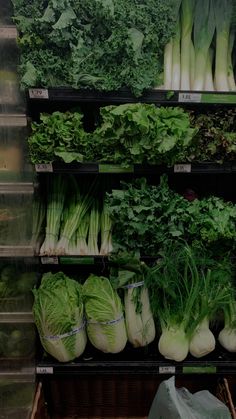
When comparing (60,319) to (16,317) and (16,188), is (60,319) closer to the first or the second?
(16,317)

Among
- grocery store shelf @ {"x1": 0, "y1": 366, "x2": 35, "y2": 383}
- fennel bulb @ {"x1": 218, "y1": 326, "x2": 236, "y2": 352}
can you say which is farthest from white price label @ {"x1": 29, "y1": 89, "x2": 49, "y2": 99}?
fennel bulb @ {"x1": 218, "y1": 326, "x2": 236, "y2": 352}

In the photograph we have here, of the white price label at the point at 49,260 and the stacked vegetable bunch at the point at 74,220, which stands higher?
the stacked vegetable bunch at the point at 74,220

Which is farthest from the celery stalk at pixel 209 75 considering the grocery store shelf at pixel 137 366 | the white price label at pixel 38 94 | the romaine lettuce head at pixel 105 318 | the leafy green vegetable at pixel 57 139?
the grocery store shelf at pixel 137 366

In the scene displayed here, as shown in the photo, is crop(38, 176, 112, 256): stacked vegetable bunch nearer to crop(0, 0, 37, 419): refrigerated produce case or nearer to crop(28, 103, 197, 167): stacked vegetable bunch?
crop(0, 0, 37, 419): refrigerated produce case

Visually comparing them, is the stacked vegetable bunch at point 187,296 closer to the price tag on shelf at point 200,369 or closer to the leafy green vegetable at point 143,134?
the price tag on shelf at point 200,369

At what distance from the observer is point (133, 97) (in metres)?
1.94

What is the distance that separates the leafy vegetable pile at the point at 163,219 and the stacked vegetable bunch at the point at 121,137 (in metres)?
0.20

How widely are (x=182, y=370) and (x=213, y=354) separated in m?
0.20

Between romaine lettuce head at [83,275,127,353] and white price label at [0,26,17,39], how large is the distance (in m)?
1.28

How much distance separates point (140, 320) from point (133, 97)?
1148mm

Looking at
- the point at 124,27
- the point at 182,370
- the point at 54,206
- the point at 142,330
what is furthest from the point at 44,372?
the point at 124,27

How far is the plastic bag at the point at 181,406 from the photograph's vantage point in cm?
184

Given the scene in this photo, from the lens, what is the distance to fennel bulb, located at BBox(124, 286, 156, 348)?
6.94 feet

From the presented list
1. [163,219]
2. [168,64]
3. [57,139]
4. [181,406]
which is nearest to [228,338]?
[181,406]
